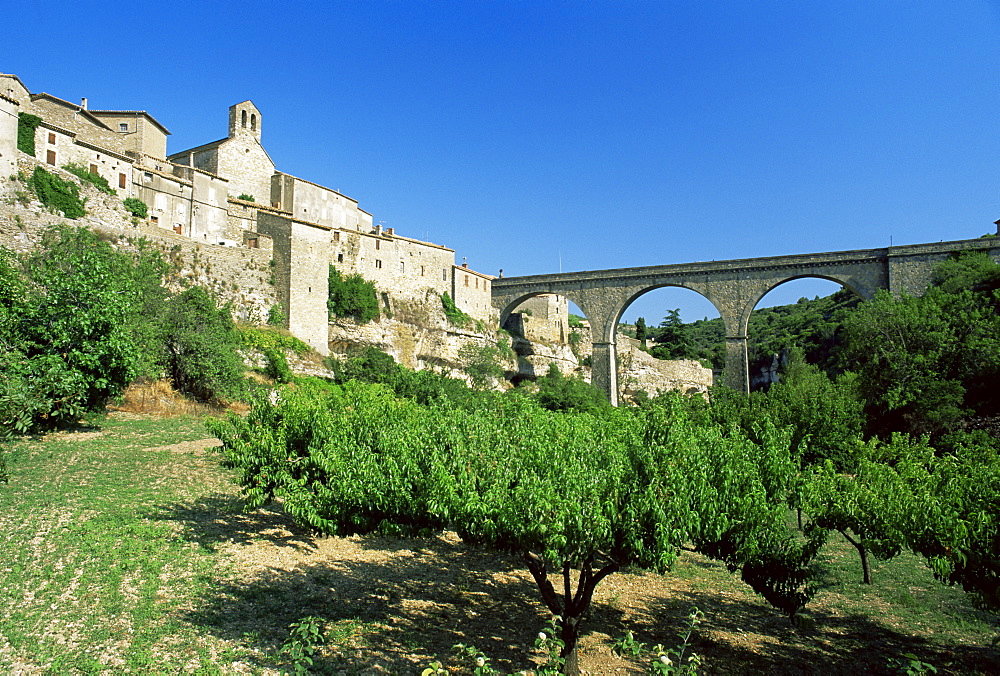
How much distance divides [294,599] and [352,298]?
29.9 m

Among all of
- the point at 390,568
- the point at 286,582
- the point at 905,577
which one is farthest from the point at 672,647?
the point at 905,577

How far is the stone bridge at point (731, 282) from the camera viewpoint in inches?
1535

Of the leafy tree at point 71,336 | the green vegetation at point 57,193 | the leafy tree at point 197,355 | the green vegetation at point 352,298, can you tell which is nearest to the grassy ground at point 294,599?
the leafy tree at point 71,336

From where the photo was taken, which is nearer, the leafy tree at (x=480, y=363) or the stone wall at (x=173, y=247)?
the stone wall at (x=173, y=247)

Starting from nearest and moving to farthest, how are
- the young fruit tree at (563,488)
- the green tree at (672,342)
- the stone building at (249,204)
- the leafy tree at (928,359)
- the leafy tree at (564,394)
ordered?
1. the young fruit tree at (563,488)
2. the leafy tree at (928,359)
3. the stone building at (249,204)
4. the leafy tree at (564,394)
5. the green tree at (672,342)

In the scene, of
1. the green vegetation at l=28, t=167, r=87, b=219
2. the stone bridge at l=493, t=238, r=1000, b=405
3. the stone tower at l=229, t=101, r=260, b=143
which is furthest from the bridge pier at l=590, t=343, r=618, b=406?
the green vegetation at l=28, t=167, r=87, b=219

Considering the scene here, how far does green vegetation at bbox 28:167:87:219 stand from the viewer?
1093 inches

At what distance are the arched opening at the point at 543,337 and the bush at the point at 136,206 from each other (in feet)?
92.9

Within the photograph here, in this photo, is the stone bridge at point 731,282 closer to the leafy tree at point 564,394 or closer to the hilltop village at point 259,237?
the leafy tree at point 564,394

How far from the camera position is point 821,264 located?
42031mm

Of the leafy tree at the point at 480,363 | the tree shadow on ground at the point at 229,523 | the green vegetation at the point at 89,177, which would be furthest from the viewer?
the leafy tree at the point at 480,363

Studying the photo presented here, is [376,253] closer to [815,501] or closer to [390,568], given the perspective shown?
[390,568]

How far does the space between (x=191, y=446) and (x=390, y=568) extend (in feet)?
30.7

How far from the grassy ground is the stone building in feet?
68.5
